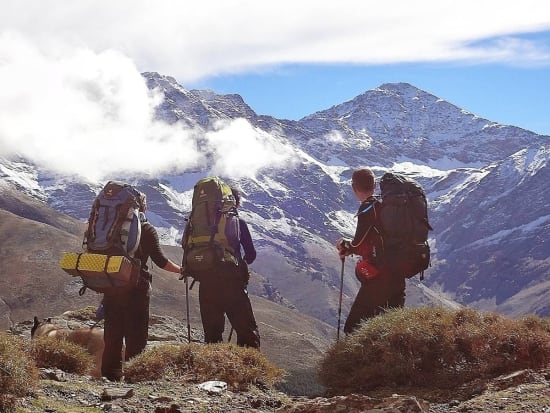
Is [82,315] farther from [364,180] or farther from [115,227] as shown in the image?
[364,180]

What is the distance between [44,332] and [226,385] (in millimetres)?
6094

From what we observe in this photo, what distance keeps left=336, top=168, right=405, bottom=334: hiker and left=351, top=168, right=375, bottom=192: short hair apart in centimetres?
30

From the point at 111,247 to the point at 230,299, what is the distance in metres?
2.16

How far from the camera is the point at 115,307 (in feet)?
42.1

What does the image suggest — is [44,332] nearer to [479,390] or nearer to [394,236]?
[394,236]

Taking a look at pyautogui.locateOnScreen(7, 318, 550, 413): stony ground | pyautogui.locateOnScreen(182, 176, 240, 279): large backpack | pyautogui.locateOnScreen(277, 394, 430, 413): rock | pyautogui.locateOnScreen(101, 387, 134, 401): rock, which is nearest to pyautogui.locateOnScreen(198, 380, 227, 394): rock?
pyautogui.locateOnScreen(7, 318, 550, 413): stony ground

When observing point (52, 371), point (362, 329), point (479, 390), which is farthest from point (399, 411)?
point (52, 371)

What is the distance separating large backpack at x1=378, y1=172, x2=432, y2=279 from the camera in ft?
39.4

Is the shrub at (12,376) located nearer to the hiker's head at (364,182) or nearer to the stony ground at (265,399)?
the stony ground at (265,399)

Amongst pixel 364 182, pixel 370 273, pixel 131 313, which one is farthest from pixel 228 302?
pixel 364 182

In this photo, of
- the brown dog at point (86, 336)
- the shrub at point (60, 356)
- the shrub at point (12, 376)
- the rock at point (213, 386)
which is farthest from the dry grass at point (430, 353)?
the brown dog at point (86, 336)

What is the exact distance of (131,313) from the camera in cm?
1298

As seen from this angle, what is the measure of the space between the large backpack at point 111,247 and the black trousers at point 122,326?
303 millimetres

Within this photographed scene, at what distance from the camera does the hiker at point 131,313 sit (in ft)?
41.8
